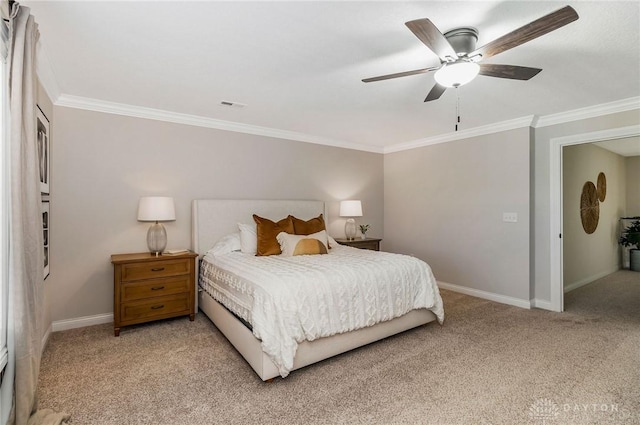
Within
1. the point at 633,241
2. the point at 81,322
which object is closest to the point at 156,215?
the point at 81,322

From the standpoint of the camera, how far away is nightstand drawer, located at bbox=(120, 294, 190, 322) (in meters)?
3.20

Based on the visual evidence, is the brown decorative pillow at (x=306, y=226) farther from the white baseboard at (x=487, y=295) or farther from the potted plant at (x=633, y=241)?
the potted plant at (x=633, y=241)

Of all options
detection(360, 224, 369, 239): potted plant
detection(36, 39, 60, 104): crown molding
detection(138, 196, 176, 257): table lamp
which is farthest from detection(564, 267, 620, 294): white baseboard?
detection(36, 39, 60, 104): crown molding

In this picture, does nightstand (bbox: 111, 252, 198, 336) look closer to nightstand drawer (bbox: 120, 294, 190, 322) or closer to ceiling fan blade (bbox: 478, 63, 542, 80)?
nightstand drawer (bbox: 120, 294, 190, 322)

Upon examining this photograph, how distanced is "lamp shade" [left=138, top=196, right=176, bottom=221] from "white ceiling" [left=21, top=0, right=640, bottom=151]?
3.49 ft

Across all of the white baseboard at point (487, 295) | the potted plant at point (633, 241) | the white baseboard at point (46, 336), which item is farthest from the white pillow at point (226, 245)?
the potted plant at point (633, 241)

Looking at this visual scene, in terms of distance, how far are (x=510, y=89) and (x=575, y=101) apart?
95 cm

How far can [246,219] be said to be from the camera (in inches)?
170

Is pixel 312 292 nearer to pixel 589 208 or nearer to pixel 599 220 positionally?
pixel 589 208

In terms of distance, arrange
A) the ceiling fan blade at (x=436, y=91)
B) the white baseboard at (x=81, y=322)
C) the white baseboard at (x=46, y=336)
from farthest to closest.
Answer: the white baseboard at (x=81, y=322) < the white baseboard at (x=46, y=336) < the ceiling fan blade at (x=436, y=91)

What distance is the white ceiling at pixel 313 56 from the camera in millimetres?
1909

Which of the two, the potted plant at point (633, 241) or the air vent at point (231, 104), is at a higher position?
the air vent at point (231, 104)

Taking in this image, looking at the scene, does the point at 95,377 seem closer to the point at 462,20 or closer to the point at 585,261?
the point at 462,20

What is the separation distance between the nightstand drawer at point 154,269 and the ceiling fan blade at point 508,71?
10.7ft
